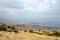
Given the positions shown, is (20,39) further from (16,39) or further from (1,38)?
(1,38)

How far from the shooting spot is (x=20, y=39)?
2839 centimetres

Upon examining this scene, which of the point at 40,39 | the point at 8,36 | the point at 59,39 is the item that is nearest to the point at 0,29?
the point at 8,36

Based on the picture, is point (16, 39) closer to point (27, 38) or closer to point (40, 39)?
point (27, 38)

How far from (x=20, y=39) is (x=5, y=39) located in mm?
2339

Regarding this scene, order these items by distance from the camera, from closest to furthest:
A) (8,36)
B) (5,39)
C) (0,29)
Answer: (5,39)
(8,36)
(0,29)

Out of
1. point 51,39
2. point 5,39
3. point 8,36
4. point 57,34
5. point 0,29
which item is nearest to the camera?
point 5,39

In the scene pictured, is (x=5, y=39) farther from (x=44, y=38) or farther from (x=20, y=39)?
(x=44, y=38)

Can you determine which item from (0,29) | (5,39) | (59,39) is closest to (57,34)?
(59,39)

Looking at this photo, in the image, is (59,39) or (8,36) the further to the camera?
(59,39)

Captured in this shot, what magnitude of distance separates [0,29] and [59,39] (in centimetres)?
1146

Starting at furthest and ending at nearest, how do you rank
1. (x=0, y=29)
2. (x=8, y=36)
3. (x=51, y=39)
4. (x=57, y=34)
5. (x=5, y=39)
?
(x=57, y=34)
(x=0, y=29)
(x=51, y=39)
(x=8, y=36)
(x=5, y=39)

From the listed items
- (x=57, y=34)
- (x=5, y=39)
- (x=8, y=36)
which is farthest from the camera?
(x=57, y=34)

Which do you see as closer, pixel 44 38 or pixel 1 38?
pixel 1 38

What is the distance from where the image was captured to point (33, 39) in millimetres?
29766
